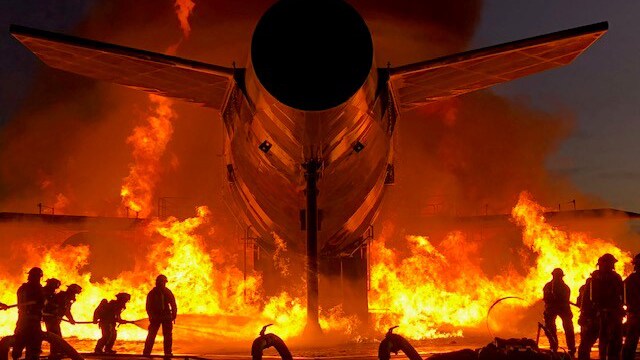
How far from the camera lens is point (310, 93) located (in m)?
7.60

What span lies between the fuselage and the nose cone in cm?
1

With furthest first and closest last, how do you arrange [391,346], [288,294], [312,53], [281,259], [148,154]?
1. [148,154]
2. [288,294]
3. [281,259]
4. [312,53]
5. [391,346]

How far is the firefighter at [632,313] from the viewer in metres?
7.87

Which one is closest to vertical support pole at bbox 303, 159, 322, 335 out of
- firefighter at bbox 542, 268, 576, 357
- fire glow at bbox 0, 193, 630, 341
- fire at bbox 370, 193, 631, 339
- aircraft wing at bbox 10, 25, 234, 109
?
fire glow at bbox 0, 193, 630, 341

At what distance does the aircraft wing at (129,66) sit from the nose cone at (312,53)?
51.4 inches

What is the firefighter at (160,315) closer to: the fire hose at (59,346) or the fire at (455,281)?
the fire hose at (59,346)

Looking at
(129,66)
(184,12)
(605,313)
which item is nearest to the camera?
(605,313)

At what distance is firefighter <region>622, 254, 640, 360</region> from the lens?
787cm

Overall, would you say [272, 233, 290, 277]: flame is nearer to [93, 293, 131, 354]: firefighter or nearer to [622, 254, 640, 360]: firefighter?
[93, 293, 131, 354]: firefighter

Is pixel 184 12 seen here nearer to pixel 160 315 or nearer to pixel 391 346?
pixel 160 315

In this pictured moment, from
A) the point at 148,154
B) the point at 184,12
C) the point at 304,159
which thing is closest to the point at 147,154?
the point at 148,154

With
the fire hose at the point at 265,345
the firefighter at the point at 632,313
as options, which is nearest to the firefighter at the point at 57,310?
the fire hose at the point at 265,345

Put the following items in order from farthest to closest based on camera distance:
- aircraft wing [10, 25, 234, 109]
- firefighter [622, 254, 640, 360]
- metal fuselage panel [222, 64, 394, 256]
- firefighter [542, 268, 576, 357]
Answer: firefighter [542, 268, 576, 357] < metal fuselage panel [222, 64, 394, 256] < firefighter [622, 254, 640, 360] < aircraft wing [10, 25, 234, 109]

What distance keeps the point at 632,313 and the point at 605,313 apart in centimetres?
32
